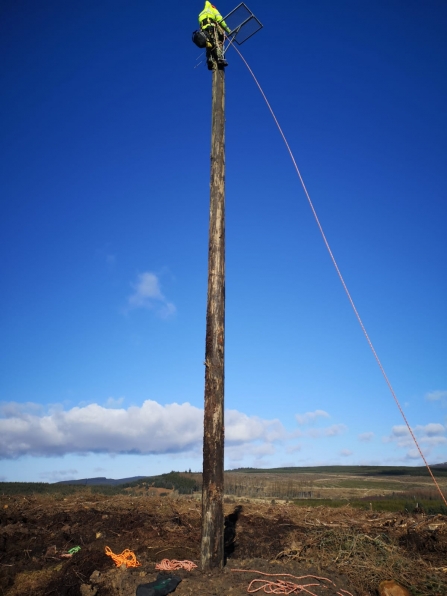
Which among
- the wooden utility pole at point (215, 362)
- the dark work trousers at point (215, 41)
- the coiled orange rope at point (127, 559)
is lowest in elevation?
the coiled orange rope at point (127, 559)

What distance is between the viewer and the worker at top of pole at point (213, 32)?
7.61 metres

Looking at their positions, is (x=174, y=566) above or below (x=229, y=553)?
below

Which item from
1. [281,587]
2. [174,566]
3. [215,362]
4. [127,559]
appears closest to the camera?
[281,587]

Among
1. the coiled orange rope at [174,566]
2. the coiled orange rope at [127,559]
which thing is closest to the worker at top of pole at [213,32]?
the coiled orange rope at [174,566]

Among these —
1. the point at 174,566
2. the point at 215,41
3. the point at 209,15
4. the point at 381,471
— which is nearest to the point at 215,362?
the point at 174,566

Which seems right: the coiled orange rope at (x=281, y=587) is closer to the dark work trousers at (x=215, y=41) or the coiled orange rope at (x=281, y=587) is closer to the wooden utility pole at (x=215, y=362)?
the wooden utility pole at (x=215, y=362)

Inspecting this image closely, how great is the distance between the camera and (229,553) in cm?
784

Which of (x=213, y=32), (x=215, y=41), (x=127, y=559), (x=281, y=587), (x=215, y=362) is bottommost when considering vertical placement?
(x=281, y=587)

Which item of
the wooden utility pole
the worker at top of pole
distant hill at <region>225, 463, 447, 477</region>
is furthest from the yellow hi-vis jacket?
distant hill at <region>225, 463, 447, 477</region>

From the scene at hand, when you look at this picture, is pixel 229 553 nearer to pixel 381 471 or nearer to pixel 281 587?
pixel 281 587

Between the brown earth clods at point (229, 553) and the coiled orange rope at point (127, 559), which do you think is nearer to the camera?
the brown earth clods at point (229, 553)

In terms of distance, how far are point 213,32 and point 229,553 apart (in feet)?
33.0

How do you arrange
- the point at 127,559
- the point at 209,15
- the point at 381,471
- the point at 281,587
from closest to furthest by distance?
the point at 281,587, the point at 127,559, the point at 209,15, the point at 381,471

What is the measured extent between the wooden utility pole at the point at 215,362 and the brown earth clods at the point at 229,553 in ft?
1.76
